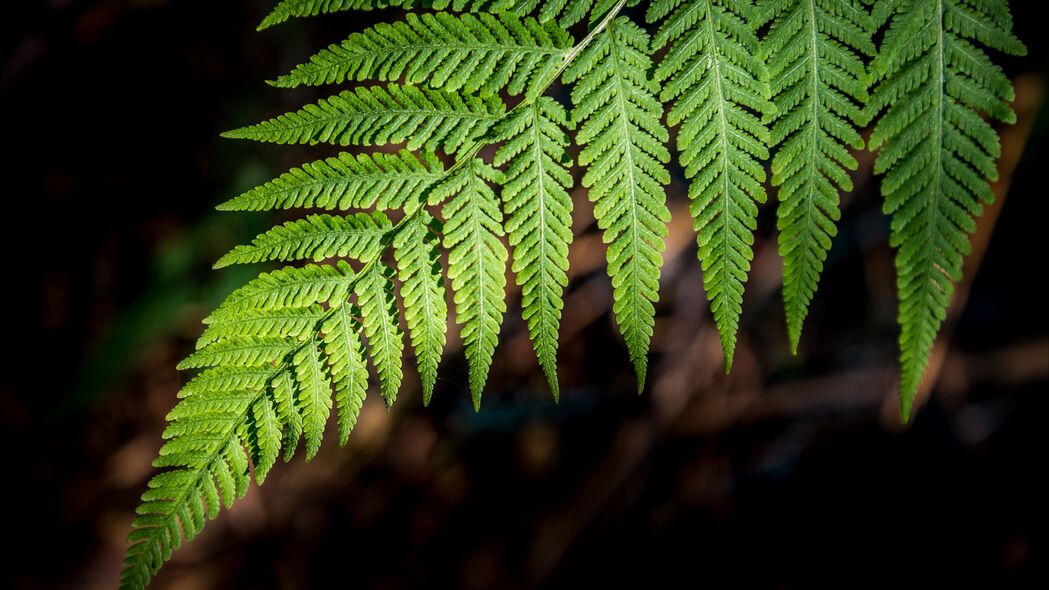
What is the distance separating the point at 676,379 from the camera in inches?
123

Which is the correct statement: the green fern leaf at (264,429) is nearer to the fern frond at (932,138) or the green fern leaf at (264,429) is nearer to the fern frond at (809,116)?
the fern frond at (809,116)

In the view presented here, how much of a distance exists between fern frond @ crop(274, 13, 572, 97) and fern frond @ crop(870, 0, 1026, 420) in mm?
653

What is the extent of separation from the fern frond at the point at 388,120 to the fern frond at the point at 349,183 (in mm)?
43

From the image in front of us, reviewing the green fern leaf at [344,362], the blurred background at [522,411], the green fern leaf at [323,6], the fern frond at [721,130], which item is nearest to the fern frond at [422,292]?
the green fern leaf at [344,362]

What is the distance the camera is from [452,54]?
1.27m

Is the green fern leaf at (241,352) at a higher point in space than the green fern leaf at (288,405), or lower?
higher

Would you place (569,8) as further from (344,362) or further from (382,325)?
(344,362)

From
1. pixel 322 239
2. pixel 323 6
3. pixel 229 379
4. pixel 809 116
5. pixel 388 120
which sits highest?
pixel 323 6

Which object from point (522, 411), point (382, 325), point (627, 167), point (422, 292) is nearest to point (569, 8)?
point (627, 167)

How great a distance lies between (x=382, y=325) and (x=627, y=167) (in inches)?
23.6

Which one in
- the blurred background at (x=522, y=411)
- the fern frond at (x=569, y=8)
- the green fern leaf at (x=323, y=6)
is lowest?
the blurred background at (x=522, y=411)

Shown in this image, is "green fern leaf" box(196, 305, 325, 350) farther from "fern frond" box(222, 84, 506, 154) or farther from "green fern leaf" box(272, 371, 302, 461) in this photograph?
"fern frond" box(222, 84, 506, 154)

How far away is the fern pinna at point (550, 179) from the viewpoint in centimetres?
118

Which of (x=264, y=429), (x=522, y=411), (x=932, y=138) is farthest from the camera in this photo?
(x=522, y=411)
